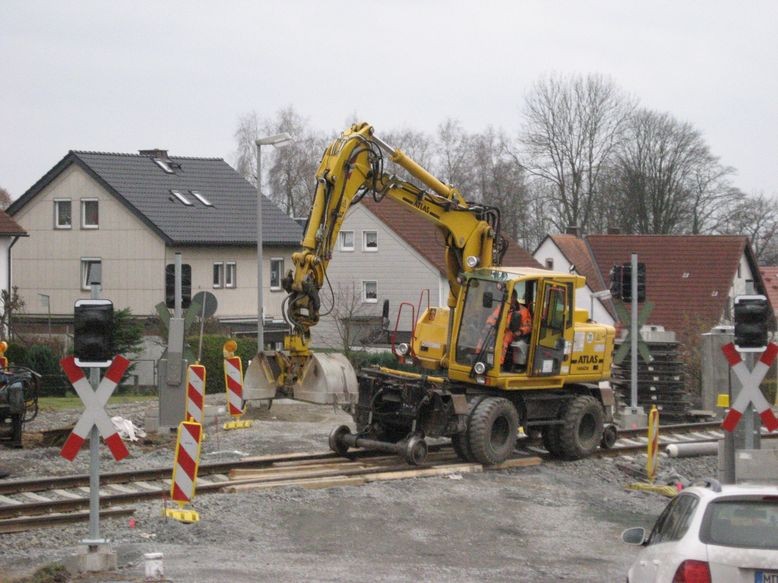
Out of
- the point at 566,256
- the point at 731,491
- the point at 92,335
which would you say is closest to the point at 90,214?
the point at 566,256

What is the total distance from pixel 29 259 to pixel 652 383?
31.4 metres

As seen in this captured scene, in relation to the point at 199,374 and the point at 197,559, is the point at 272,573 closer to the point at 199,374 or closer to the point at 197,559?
the point at 197,559

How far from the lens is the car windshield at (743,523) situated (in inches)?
324

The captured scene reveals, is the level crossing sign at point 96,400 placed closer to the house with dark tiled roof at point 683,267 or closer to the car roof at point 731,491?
the car roof at point 731,491

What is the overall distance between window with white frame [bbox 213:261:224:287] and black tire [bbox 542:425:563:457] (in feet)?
111

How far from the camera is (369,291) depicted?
6078 centimetres

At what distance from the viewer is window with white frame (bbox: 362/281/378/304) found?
198 ft

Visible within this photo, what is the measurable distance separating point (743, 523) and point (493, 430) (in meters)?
11.1

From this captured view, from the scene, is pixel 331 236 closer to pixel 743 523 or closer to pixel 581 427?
pixel 581 427

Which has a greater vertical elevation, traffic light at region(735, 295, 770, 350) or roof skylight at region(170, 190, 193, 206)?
roof skylight at region(170, 190, 193, 206)

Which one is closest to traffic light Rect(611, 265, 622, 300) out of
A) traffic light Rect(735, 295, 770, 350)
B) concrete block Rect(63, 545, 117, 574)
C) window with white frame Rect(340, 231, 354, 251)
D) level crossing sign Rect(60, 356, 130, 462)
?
traffic light Rect(735, 295, 770, 350)

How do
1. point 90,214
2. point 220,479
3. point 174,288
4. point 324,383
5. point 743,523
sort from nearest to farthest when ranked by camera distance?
point 743,523
point 220,479
point 324,383
point 174,288
point 90,214

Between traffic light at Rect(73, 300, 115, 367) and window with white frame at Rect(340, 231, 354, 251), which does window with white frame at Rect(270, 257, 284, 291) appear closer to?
window with white frame at Rect(340, 231, 354, 251)

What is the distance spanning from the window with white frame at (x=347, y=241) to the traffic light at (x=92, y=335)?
1957 inches
